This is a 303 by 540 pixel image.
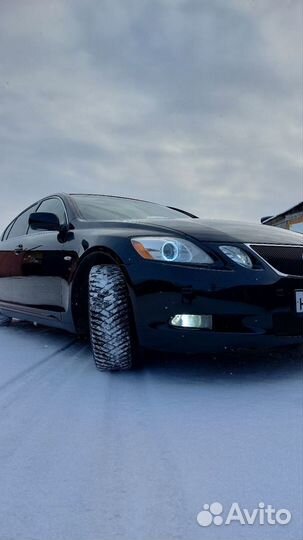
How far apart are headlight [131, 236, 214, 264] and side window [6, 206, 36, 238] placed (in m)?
2.07

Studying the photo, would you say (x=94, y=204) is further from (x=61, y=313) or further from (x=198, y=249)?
(x=198, y=249)

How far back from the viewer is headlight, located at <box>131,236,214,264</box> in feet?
7.11

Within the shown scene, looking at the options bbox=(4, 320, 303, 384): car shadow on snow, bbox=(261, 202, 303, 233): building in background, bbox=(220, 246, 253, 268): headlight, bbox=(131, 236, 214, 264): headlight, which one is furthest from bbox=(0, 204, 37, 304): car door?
bbox=(261, 202, 303, 233): building in background

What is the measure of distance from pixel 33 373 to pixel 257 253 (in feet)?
4.58

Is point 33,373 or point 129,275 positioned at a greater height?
point 129,275

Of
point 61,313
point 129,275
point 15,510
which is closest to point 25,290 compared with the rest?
point 61,313

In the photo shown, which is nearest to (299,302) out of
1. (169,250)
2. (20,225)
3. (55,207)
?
(169,250)

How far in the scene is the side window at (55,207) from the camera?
10.6 ft

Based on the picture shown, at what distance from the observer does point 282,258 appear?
2.28 m

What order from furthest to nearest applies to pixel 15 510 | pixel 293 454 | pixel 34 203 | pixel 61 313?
pixel 34 203
pixel 61 313
pixel 293 454
pixel 15 510

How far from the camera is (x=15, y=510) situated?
3.49 feet

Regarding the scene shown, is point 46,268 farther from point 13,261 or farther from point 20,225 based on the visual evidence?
point 20,225

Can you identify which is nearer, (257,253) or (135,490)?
(135,490)
